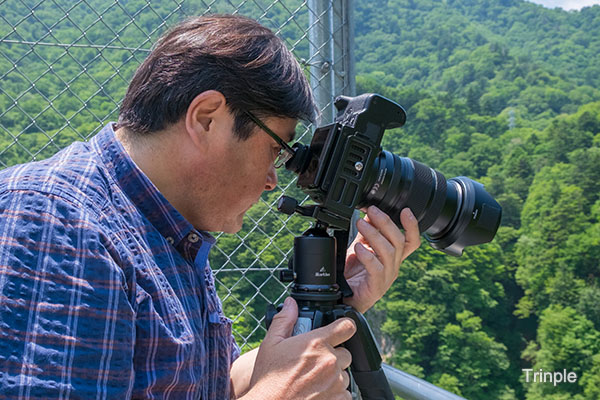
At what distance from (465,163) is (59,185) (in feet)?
104

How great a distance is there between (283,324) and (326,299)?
0.42 feet

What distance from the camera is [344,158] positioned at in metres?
1.20

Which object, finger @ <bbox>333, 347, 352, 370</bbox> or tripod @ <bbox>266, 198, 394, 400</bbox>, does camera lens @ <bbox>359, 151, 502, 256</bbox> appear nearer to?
tripod @ <bbox>266, 198, 394, 400</bbox>

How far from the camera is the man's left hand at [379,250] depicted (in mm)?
1309

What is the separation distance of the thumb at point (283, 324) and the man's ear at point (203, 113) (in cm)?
38

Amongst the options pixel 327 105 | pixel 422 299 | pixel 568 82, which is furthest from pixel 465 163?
pixel 327 105

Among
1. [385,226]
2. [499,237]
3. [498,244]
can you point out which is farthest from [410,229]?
[499,237]

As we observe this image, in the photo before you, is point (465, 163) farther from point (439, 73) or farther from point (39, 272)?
point (39, 272)

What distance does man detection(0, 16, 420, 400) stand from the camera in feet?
2.30

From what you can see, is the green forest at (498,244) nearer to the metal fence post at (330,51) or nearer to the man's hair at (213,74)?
the metal fence post at (330,51)

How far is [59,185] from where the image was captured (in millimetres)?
789

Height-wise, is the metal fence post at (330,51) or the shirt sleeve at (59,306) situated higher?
the metal fence post at (330,51)

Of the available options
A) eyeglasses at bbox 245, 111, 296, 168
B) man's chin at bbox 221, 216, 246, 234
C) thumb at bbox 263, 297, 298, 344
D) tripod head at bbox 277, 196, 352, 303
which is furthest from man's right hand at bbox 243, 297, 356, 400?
eyeglasses at bbox 245, 111, 296, 168

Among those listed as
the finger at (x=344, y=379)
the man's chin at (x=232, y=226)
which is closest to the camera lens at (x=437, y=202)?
the man's chin at (x=232, y=226)
